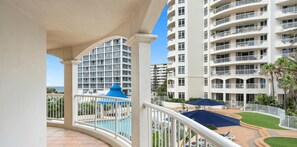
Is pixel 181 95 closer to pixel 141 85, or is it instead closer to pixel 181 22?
pixel 181 22

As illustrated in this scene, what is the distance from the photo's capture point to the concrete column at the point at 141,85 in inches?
100.0

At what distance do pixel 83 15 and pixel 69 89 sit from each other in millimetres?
2716

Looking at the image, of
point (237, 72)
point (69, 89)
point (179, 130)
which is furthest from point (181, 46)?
point (179, 130)

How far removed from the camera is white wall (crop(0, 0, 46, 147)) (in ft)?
7.56

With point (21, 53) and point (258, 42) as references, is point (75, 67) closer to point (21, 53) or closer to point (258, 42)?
point (21, 53)

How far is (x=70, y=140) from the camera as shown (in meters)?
4.11

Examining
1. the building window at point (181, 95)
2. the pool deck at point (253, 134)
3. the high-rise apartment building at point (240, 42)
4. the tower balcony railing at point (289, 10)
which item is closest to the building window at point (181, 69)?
the high-rise apartment building at point (240, 42)

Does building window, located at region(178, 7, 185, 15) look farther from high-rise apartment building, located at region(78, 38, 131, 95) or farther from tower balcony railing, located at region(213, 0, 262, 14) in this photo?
high-rise apartment building, located at region(78, 38, 131, 95)

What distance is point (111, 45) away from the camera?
44.6m

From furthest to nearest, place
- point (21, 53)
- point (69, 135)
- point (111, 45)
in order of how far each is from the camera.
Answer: point (111, 45)
point (69, 135)
point (21, 53)

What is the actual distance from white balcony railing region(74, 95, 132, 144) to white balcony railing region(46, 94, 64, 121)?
678mm

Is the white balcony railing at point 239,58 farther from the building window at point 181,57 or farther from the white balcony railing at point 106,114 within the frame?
the white balcony railing at point 106,114

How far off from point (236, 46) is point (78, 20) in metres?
21.5

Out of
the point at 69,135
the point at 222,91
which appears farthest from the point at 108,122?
the point at 222,91
